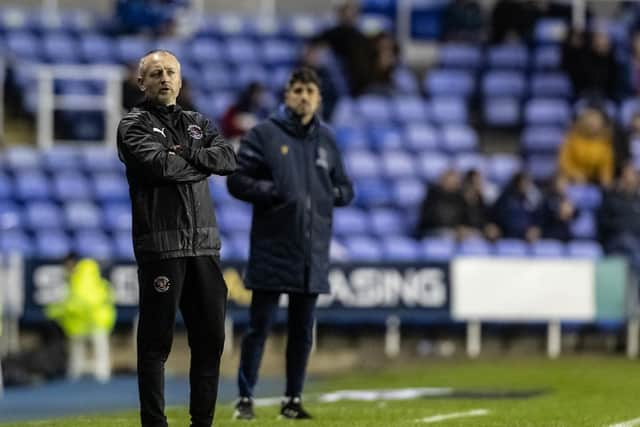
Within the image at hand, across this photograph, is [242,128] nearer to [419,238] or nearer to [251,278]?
[419,238]

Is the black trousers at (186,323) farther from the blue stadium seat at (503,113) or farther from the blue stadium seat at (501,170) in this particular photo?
the blue stadium seat at (503,113)

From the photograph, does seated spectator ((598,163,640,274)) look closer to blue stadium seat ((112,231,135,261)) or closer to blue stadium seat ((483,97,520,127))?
blue stadium seat ((483,97,520,127))

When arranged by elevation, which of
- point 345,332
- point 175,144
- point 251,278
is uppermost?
point 175,144

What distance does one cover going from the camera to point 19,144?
23688 mm

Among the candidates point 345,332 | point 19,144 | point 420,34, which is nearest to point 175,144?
point 345,332

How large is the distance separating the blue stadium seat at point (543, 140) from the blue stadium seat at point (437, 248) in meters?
3.40

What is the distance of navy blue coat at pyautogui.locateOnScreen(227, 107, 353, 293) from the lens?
11414 millimetres

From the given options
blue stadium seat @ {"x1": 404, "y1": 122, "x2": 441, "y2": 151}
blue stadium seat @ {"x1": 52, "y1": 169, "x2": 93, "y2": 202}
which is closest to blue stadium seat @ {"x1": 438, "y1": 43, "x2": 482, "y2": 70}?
blue stadium seat @ {"x1": 404, "y1": 122, "x2": 441, "y2": 151}

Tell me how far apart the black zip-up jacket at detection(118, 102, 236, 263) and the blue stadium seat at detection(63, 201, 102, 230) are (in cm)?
1212

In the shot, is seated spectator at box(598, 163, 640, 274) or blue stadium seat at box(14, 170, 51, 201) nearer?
seated spectator at box(598, 163, 640, 274)

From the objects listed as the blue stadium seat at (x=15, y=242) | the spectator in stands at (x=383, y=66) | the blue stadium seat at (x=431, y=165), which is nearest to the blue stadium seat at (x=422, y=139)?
Answer: the blue stadium seat at (x=431, y=165)

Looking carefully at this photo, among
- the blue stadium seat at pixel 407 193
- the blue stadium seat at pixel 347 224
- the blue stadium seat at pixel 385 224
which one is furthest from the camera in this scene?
the blue stadium seat at pixel 407 193

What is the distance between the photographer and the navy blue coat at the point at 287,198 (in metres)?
11.4

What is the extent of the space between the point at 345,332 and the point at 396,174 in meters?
3.11
